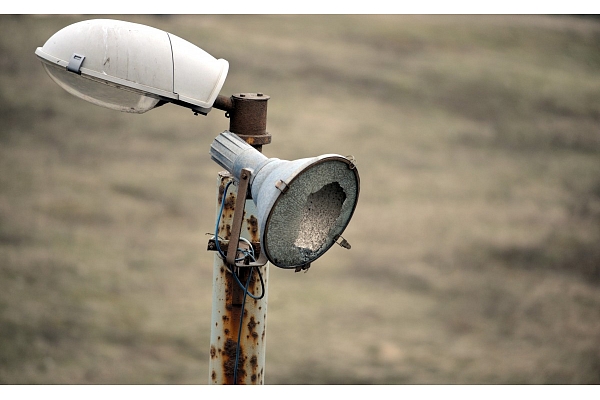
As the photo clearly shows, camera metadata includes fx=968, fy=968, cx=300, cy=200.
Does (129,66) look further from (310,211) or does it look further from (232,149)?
(310,211)

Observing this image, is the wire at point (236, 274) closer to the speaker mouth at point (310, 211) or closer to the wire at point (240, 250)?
the wire at point (240, 250)

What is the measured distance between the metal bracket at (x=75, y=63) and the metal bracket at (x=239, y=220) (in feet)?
2.33

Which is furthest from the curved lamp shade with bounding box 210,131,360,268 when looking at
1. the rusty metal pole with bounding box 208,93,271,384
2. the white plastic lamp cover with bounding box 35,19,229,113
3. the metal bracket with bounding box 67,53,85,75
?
the metal bracket with bounding box 67,53,85,75

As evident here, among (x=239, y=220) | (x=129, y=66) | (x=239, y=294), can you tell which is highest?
(x=129, y=66)

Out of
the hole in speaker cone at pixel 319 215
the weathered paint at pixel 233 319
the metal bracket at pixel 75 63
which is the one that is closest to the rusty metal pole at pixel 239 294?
the weathered paint at pixel 233 319

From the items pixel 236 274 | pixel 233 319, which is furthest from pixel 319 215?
pixel 233 319

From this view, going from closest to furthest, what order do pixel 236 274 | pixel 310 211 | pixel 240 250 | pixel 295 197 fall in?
pixel 295 197
pixel 310 211
pixel 240 250
pixel 236 274

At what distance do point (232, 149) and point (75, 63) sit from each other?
660 mm

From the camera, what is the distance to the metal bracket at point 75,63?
354 centimetres

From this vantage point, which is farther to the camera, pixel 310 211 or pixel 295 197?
pixel 310 211

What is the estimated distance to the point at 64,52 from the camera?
3.59 m

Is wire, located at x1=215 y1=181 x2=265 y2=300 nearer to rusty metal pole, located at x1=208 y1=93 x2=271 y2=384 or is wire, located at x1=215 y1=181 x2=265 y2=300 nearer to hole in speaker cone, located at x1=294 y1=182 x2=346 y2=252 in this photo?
rusty metal pole, located at x1=208 y1=93 x2=271 y2=384

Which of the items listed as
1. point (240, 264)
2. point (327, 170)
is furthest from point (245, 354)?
point (327, 170)

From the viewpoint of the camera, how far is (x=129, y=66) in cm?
353
